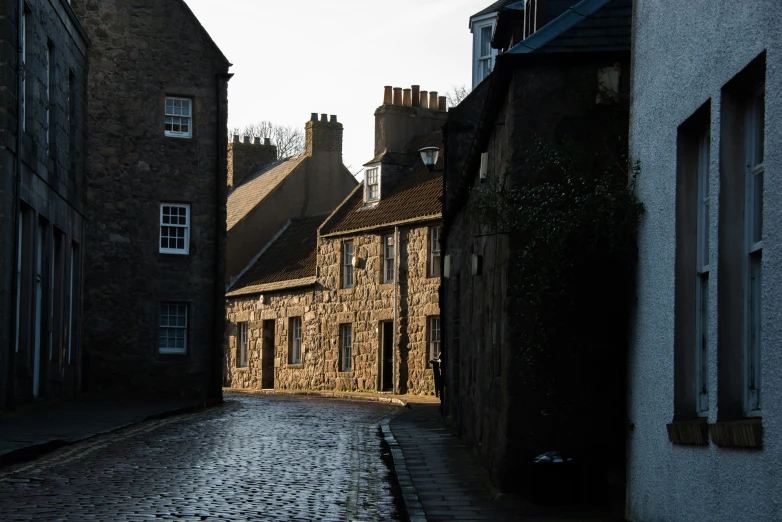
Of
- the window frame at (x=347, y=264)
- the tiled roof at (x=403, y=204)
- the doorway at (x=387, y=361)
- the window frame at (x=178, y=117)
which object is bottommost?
the doorway at (x=387, y=361)

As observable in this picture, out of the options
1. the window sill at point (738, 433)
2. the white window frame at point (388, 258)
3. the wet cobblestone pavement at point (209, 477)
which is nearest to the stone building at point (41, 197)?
the wet cobblestone pavement at point (209, 477)

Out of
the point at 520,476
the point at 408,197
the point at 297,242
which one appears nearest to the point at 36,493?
the point at 520,476

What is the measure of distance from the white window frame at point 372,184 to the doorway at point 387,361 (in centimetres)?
447

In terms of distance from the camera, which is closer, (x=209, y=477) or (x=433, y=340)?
(x=209, y=477)

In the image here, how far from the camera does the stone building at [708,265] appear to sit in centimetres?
562

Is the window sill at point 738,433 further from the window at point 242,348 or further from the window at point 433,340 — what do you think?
the window at point 242,348

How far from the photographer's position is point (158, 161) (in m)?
30.3

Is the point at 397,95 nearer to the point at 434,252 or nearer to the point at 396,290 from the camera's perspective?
the point at 396,290

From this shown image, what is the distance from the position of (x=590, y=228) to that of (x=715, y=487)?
9.38 feet

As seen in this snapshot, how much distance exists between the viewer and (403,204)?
38156 mm

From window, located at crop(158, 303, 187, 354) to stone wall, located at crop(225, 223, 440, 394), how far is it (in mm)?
7746

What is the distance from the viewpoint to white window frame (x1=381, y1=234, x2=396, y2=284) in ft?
126

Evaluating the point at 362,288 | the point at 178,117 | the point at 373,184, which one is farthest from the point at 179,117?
the point at 373,184

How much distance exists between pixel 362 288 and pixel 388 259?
1613 millimetres
